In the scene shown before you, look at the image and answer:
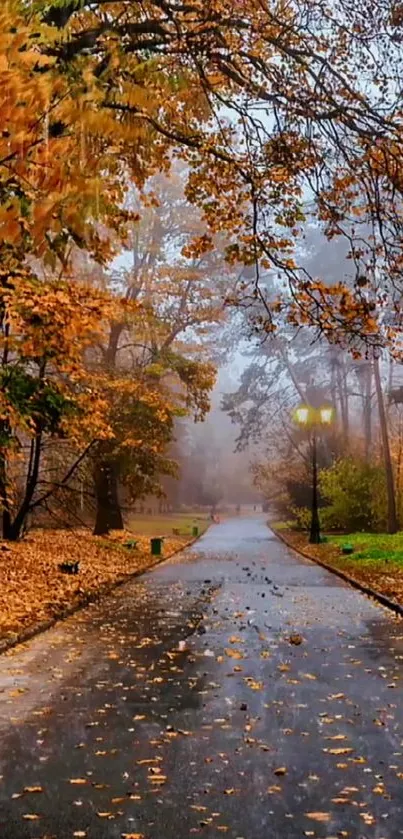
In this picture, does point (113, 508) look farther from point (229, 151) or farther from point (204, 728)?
point (204, 728)

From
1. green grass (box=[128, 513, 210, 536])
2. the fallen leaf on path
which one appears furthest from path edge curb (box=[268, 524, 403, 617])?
green grass (box=[128, 513, 210, 536])

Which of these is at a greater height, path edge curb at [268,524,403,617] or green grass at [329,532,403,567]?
green grass at [329,532,403,567]

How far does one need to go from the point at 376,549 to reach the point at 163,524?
3242cm

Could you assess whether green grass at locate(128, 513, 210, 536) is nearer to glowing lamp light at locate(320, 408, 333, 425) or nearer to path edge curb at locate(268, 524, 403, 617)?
glowing lamp light at locate(320, 408, 333, 425)

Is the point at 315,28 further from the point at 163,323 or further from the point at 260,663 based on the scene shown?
the point at 163,323

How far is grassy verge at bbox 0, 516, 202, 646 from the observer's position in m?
12.5

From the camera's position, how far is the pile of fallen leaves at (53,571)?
12.6 meters

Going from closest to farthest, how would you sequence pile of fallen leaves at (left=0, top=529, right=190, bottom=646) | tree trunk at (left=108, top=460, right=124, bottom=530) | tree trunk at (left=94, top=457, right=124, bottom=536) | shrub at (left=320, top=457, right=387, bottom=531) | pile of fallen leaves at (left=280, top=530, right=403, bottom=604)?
pile of fallen leaves at (left=0, top=529, right=190, bottom=646) < pile of fallen leaves at (left=280, top=530, right=403, bottom=604) < tree trunk at (left=94, top=457, right=124, bottom=536) < tree trunk at (left=108, top=460, right=124, bottom=530) < shrub at (left=320, top=457, right=387, bottom=531)

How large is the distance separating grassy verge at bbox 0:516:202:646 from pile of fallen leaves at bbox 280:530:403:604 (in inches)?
206

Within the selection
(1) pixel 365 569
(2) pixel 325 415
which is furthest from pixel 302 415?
(1) pixel 365 569

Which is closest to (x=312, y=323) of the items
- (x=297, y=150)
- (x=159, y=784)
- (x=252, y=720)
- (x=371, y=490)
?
(x=297, y=150)

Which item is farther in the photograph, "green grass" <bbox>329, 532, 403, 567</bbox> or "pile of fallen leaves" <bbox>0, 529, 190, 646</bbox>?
"green grass" <bbox>329, 532, 403, 567</bbox>

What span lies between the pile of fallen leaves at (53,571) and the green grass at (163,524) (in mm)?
13563

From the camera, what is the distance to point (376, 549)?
27.1 meters
